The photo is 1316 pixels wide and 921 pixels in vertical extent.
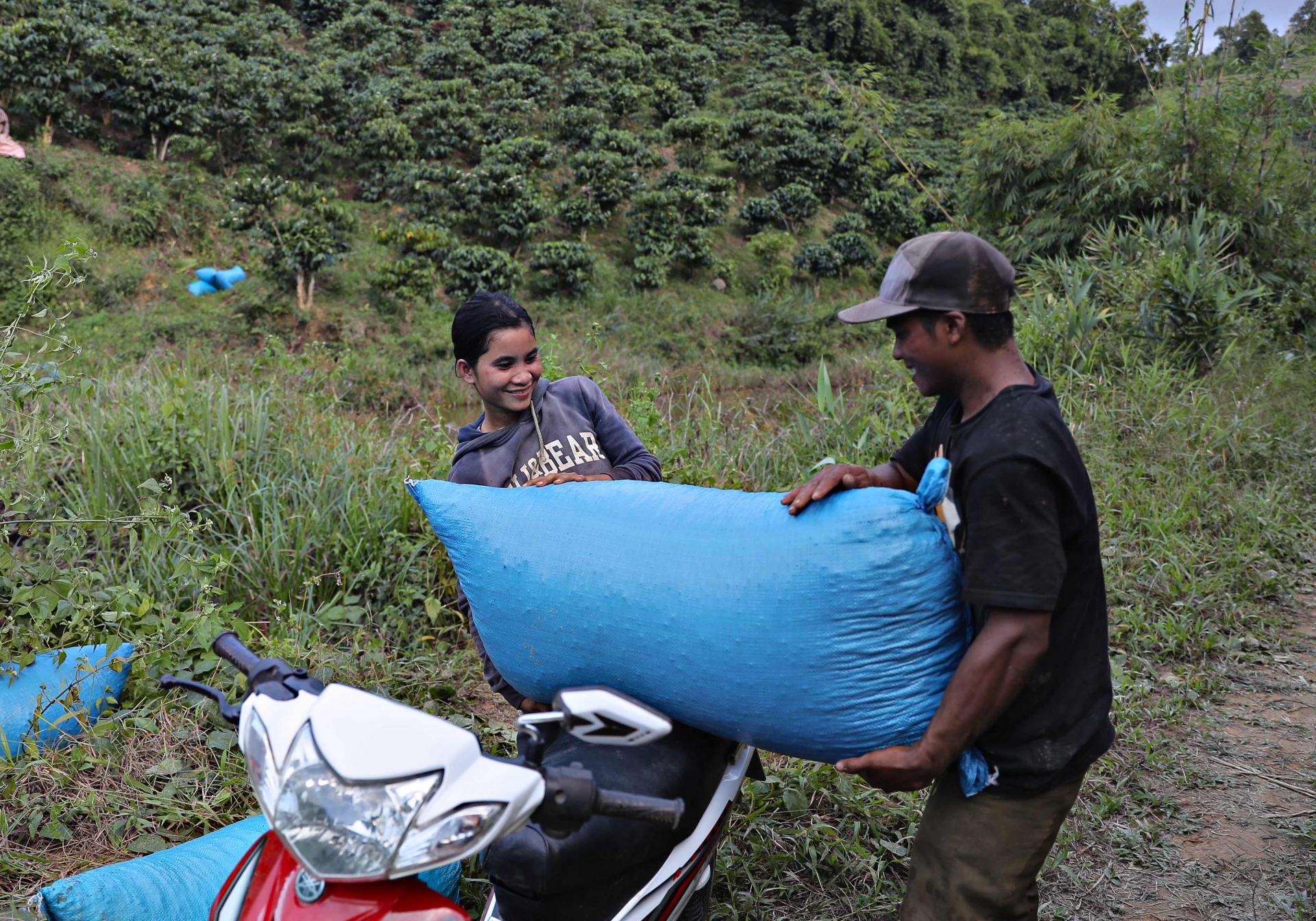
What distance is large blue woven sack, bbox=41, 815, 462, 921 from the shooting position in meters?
1.74

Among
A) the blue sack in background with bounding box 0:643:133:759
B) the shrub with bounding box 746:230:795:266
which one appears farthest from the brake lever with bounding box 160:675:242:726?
the shrub with bounding box 746:230:795:266

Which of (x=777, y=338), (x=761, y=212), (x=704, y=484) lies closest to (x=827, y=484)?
(x=704, y=484)

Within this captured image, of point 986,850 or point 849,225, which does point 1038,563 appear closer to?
point 986,850

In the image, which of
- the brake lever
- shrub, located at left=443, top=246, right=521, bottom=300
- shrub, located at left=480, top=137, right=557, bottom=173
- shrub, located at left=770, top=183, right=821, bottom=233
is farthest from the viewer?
shrub, located at left=770, top=183, right=821, bottom=233

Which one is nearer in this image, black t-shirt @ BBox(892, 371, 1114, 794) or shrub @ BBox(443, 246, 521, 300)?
black t-shirt @ BBox(892, 371, 1114, 794)

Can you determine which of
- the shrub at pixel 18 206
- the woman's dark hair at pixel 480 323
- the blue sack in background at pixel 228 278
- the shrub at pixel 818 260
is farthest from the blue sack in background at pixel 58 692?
the shrub at pixel 818 260

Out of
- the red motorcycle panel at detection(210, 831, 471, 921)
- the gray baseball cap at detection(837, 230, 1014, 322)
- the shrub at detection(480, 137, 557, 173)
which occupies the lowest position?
the red motorcycle panel at detection(210, 831, 471, 921)

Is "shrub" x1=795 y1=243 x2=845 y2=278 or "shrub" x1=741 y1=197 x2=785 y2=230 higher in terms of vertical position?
"shrub" x1=741 y1=197 x2=785 y2=230

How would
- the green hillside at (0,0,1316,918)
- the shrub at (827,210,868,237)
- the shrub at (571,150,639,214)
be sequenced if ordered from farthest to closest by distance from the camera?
the shrub at (827,210,868,237) < the shrub at (571,150,639,214) < the green hillside at (0,0,1316,918)

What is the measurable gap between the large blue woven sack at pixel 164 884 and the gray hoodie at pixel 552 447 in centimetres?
64

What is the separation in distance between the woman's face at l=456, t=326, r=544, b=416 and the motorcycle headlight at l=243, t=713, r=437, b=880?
115 cm

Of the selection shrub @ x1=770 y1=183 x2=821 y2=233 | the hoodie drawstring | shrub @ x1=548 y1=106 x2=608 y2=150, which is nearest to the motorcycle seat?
the hoodie drawstring

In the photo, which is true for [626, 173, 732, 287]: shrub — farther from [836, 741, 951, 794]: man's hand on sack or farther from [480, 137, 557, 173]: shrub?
[836, 741, 951, 794]: man's hand on sack

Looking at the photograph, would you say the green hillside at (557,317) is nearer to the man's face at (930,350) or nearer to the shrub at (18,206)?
the shrub at (18,206)
